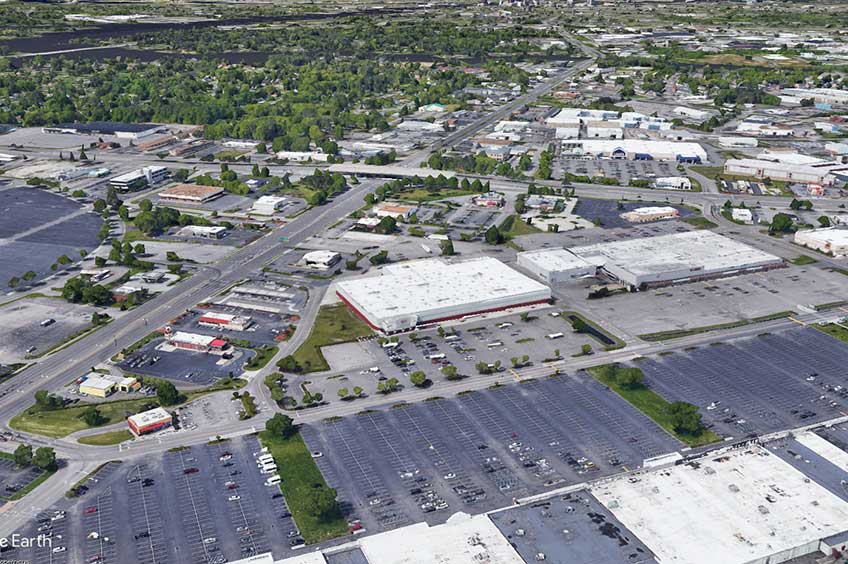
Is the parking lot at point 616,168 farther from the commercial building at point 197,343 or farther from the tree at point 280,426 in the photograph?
the tree at point 280,426

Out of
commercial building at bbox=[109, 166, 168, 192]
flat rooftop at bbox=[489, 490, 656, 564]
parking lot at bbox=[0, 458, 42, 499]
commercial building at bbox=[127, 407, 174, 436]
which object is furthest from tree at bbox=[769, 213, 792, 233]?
commercial building at bbox=[109, 166, 168, 192]

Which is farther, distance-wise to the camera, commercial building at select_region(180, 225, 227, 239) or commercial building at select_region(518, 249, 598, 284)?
commercial building at select_region(180, 225, 227, 239)

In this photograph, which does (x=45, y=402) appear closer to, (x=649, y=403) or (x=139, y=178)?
(x=649, y=403)

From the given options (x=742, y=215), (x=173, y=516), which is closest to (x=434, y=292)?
(x=173, y=516)

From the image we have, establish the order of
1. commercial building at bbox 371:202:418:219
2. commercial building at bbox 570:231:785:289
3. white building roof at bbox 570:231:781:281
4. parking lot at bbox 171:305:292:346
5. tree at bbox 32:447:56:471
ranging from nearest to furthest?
1. tree at bbox 32:447:56:471
2. parking lot at bbox 171:305:292:346
3. commercial building at bbox 570:231:785:289
4. white building roof at bbox 570:231:781:281
5. commercial building at bbox 371:202:418:219

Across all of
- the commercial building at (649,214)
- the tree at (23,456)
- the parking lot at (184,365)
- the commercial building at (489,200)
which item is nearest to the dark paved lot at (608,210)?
the commercial building at (649,214)

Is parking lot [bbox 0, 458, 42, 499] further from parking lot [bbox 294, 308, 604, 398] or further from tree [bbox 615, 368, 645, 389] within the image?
tree [bbox 615, 368, 645, 389]

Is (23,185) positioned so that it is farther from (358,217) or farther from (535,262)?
(535,262)
